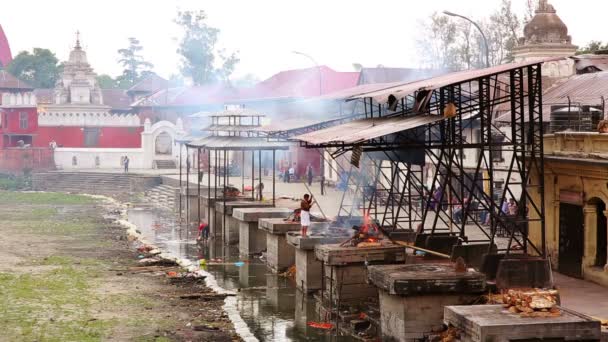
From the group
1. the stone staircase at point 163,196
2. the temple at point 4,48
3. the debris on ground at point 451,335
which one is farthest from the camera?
the temple at point 4,48

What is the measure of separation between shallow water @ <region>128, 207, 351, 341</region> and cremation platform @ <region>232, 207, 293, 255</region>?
552 mm

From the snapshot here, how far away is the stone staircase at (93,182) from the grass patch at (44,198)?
127 inches

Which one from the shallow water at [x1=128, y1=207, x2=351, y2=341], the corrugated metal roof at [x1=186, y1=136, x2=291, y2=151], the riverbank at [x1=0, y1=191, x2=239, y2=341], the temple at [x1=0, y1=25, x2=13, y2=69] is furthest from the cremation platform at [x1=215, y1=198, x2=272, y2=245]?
the temple at [x1=0, y1=25, x2=13, y2=69]

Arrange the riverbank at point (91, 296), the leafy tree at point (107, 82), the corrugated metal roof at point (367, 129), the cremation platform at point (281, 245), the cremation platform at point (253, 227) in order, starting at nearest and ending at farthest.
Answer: the corrugated metal roof at point (367, 129), the riverbank at point (91, 296), the cremation platform at point (281, 245), the cremation platform at point (253, 227), the leafy tree at point (107, 82)

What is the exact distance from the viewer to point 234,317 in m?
21.1

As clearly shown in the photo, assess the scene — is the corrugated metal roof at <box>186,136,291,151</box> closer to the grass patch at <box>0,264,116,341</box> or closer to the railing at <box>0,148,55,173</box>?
the grass patch at <box>0,264,116,341</box>

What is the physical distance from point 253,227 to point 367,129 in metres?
11.7

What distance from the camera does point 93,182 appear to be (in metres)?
64.0

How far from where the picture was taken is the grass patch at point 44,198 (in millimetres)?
55219

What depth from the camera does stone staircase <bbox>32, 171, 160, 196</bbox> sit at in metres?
61.8

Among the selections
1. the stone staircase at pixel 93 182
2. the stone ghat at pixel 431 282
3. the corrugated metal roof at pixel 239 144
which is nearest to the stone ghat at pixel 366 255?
the stone ghat at pixel 431 282

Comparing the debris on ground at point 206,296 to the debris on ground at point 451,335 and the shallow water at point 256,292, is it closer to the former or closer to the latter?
the shallow water at point 256,292

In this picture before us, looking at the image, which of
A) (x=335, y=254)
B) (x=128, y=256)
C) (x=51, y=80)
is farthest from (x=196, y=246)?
(x=51, y=80)

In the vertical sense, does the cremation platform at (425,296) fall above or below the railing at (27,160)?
below
